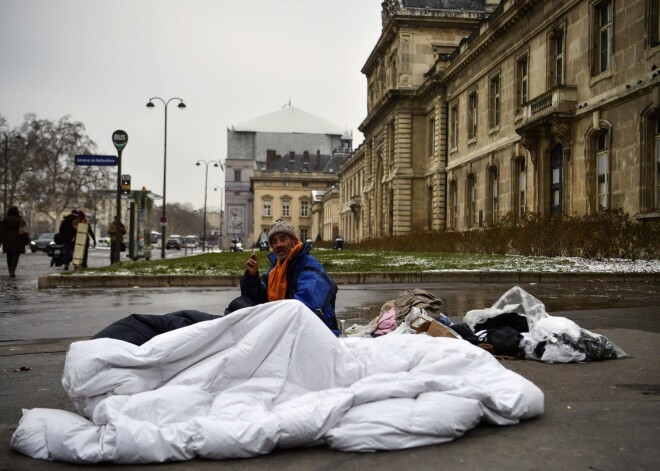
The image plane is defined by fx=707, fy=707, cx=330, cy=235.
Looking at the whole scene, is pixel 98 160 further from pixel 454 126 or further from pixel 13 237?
pixel 454 126

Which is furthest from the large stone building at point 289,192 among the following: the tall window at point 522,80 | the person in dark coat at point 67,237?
the person in dark coat at point 67,237

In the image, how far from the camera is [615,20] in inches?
904

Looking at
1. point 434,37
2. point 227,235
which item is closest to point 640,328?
point 434,37

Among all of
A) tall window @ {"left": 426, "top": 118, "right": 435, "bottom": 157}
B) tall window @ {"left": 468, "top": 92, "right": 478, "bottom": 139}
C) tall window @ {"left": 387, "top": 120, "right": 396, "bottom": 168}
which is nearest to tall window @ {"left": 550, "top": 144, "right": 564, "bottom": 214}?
tall window @ {"left": 468, "top": 92, "right": 478, "bottom": 139}

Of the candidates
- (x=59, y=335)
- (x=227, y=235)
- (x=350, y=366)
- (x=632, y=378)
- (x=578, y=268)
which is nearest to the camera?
(x=350, y=366)

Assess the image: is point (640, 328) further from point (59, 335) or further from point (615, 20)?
point (615, 20)

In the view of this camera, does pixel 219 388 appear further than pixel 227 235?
No

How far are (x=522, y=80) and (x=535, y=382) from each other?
96.2 ft

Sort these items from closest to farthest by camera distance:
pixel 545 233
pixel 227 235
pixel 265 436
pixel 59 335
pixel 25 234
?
pixel 265 436
pixel 59 335
pixel 25 234
pixel 545 233
pixel 227 235

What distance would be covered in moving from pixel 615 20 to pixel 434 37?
27157 mm

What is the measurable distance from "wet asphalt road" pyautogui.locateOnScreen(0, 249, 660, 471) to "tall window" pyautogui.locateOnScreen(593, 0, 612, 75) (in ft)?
51.0

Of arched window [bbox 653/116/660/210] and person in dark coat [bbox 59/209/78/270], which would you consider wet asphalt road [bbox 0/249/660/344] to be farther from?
arched window [bbox 653/116/660/210]

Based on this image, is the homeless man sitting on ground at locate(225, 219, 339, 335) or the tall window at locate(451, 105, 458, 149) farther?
the tall window at locate(451, 105, 458, 149)

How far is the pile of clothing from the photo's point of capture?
19.3ft
